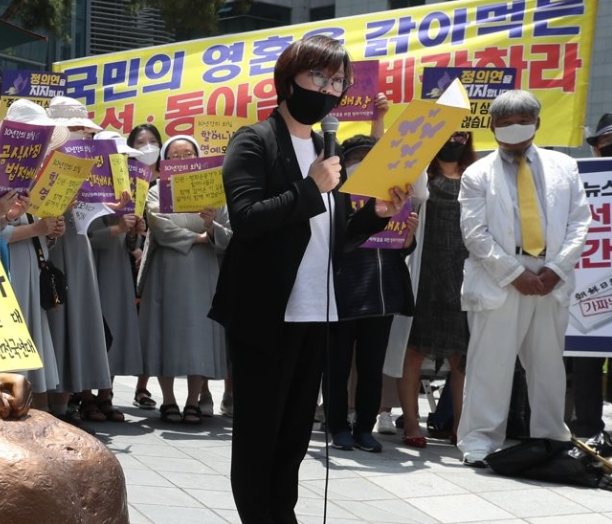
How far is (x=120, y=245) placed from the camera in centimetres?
792

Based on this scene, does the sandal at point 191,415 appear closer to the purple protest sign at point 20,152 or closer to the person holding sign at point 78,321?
the person holding sign at point 78,321

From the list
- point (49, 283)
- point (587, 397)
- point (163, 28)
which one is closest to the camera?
point (49, 283)

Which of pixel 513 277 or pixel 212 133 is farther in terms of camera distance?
pixel 212 133

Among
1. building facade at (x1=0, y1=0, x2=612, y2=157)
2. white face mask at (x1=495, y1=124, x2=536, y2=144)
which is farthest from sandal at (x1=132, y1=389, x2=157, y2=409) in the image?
building facade at (x1=0, y1=0, x2=612, y2=157)

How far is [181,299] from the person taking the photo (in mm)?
7832

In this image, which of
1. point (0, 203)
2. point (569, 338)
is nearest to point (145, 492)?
point (0, 203)

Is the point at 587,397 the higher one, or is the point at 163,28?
the point at 163,28

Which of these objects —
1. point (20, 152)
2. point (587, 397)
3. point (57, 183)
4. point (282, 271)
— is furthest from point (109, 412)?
point (282, 271)

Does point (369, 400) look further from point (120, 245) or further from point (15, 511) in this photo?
point (15, 511)

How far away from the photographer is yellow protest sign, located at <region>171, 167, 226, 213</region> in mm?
7262

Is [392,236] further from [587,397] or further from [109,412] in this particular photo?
[109,412]

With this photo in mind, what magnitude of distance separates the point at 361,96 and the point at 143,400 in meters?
2.82

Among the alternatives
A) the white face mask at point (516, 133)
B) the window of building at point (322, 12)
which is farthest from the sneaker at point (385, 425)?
the window of building at point (322, 12)

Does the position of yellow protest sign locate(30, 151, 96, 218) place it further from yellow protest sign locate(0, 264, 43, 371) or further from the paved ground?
yellow protest sign locate(0, 264, 43, 371)
